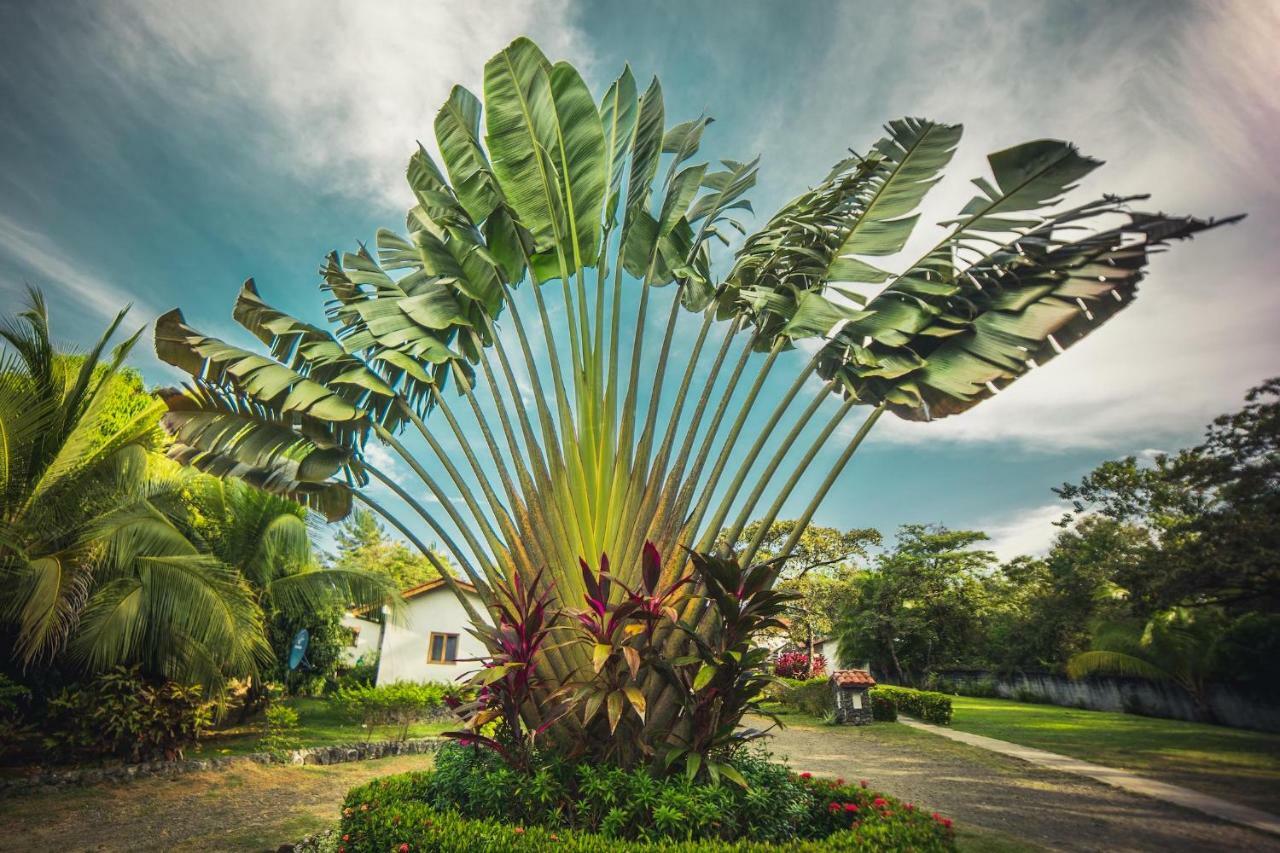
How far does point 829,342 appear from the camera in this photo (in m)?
5.46

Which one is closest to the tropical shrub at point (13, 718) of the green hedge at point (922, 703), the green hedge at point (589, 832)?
the green hedge at point (589, 832)

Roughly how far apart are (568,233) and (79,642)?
8311 mm

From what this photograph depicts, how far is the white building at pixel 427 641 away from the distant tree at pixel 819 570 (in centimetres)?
1348

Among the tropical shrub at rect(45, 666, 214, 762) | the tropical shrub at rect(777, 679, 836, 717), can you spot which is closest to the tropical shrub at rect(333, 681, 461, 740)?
the tropical shrub at rect(45, 666, 214, 762)

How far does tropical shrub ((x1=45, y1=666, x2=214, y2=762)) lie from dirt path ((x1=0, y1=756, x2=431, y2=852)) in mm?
735

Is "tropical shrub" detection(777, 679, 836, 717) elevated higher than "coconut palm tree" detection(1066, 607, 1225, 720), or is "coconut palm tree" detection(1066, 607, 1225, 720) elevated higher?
"coconut palm tree" detection(1066, 607, 1225, 720)

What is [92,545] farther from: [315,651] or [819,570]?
[819,570]

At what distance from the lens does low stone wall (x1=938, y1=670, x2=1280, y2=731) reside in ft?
42.4

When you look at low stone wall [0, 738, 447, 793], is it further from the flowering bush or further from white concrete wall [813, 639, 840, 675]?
white concrete wall [813, 639, 840, 675]

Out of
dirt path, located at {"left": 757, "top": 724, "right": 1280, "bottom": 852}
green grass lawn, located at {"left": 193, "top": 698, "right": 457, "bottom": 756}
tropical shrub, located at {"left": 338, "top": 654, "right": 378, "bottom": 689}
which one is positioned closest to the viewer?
dirt path, located at {"left": 757, "top": 724, "right": 1280, "bottom": 852}

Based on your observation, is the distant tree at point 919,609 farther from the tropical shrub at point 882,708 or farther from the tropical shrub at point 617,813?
the tropical shrub at point 617,813

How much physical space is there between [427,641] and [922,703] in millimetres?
15170

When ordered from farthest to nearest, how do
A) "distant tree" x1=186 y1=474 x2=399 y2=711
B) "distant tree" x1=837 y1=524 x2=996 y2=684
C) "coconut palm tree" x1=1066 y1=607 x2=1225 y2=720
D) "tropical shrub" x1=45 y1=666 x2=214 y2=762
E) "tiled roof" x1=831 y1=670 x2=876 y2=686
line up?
"distant tree" x1=837 y1=524 x2=996 y2=684
"tiled roof" x1=831 y1=670 x2=876 y2=686
"coconut palm tree" x1=1066 y1=607 x2=1225 y2=720
"distant tree" x1=186 y1=474 x2=399 y2=711
"tropical shrub" x1=45 y1=666 x2=214 y2=762

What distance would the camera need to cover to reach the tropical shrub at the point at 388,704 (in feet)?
42.2
